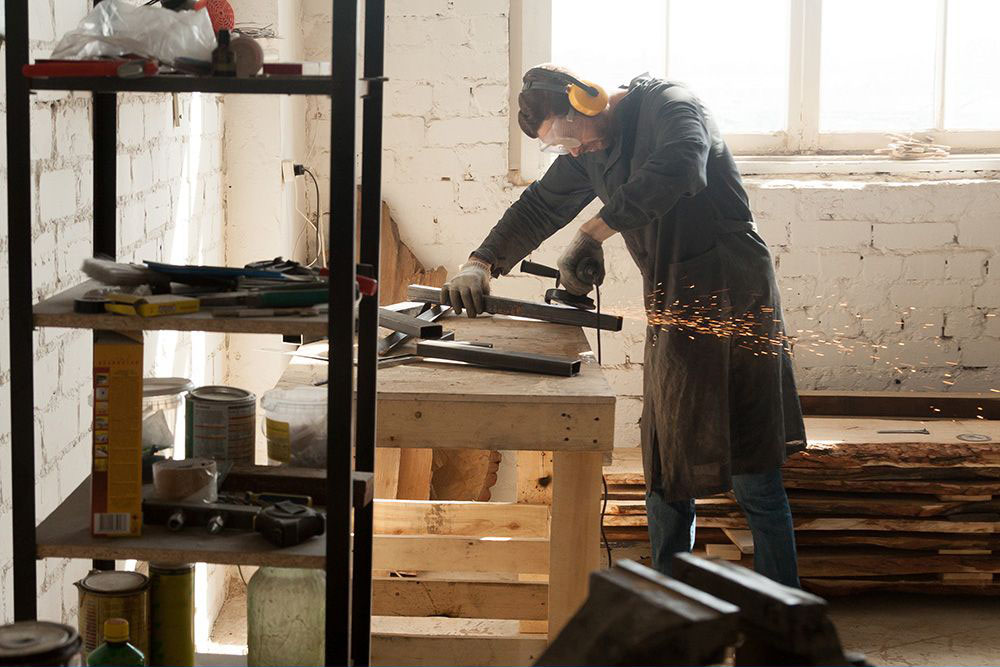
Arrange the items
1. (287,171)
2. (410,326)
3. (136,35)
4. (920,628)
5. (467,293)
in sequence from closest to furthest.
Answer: (136,35) < (410,326) < (467,293) < (920,628) < (287,171)

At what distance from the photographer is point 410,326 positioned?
9.05 ft

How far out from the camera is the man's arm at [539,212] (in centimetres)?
331

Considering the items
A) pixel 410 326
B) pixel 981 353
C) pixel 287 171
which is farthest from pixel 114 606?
pixel 981 353

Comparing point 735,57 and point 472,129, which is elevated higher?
point 735,57

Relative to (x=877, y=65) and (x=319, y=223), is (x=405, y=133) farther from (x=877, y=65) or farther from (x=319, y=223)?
(x=877, y=65)

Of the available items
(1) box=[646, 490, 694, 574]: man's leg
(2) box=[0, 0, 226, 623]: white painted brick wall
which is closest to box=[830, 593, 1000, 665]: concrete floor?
(1) box=[646, 490, 694, 574]: man's leg

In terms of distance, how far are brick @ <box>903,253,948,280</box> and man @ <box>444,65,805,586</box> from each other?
125 centimetres

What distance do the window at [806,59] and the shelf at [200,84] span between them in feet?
8.92

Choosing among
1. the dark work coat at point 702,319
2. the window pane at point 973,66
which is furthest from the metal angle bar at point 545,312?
the window pane at point 973,66

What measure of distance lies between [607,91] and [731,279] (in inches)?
23.2

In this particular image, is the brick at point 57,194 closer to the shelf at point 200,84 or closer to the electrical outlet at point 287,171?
the shelf at point 200,84

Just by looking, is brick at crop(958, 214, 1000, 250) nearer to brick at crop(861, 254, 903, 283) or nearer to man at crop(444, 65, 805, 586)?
brick at crop(861, 254, 903, 283)

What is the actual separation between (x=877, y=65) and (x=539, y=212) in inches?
65.3

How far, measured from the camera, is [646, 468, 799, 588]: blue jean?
10.2 ft
